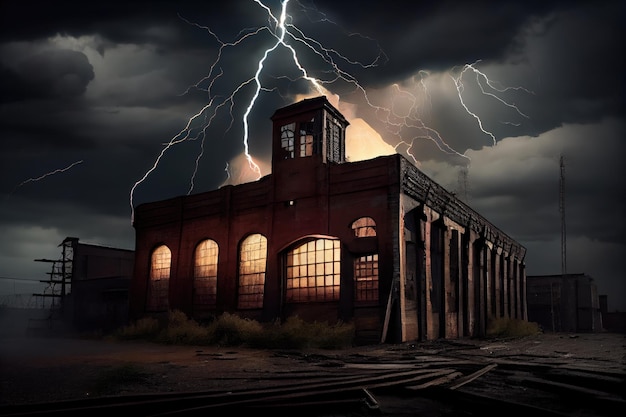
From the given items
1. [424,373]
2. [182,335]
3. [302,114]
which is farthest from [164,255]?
[424,373]

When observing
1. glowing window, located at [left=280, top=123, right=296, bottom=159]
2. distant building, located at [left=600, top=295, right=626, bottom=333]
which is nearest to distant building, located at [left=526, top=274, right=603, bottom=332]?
distant building, located at [left=600, top=295, right=626, bottom=333]

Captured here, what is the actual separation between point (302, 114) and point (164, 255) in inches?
342

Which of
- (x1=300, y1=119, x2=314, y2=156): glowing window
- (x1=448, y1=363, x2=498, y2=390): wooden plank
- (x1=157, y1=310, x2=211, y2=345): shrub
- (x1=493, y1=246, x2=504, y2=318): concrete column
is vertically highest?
(x1=300, y1=119, x2=314, y2=156): glowing window

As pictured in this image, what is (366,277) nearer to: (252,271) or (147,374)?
(252,271)

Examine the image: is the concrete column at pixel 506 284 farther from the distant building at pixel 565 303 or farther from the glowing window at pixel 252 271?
the glowing window at pixel 252 271

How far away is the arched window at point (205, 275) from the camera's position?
63.4 feet

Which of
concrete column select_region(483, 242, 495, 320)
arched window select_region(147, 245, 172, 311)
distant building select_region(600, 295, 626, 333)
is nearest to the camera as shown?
arched window select_region(147, 245, 172, 311)

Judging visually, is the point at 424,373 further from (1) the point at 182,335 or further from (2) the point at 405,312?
(1) the point at 182,335

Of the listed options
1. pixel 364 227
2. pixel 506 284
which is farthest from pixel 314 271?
pixel 506 284

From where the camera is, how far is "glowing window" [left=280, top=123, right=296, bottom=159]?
1833cm

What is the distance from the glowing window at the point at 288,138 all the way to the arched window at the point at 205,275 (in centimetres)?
466

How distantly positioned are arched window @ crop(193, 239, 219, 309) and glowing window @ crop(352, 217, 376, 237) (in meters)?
6.43

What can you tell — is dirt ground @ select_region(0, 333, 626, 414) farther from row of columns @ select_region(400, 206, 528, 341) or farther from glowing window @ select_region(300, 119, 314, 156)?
glowing window @ select_region(300, 119, 314, 156)

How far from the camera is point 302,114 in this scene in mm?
18453
